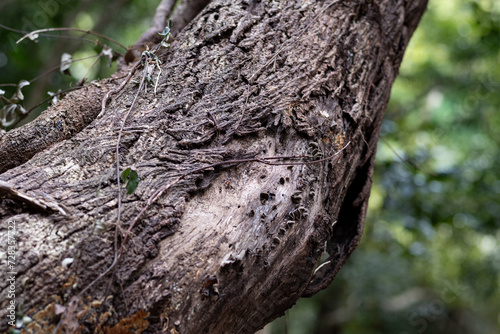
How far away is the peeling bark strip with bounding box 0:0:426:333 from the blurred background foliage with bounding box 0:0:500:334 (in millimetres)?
1582

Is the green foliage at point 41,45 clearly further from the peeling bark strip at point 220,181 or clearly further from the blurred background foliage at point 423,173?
the peeling bark strip at point 220,181

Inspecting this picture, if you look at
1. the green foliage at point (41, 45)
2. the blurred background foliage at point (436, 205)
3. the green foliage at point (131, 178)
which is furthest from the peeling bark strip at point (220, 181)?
the green foliage at point (41, 45)

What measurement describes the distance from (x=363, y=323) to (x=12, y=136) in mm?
5303

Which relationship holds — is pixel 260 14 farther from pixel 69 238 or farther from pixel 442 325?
pixel 442 325

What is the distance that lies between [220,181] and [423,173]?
8.74 ft

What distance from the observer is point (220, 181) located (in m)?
1.29

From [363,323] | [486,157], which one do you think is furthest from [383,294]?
[486,157]

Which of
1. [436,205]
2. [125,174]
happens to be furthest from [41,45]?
[436,205]

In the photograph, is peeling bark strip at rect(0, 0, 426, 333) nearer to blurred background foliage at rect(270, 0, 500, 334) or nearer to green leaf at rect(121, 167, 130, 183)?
green leaf at rect(121, 167, 130, 183)

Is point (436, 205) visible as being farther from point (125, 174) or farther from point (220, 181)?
point (125, 174)

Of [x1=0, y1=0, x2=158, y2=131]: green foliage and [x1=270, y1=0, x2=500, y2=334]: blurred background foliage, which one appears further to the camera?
[x1=0, y1=0, x2=158, y2=131]: green foliage

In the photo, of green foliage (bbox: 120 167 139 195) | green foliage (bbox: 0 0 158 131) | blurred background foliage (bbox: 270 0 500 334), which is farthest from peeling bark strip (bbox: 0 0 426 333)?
green foliage (bbox: 0 0 158 131)

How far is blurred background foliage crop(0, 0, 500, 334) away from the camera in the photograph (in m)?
3.62

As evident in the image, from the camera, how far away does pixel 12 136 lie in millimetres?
1407
